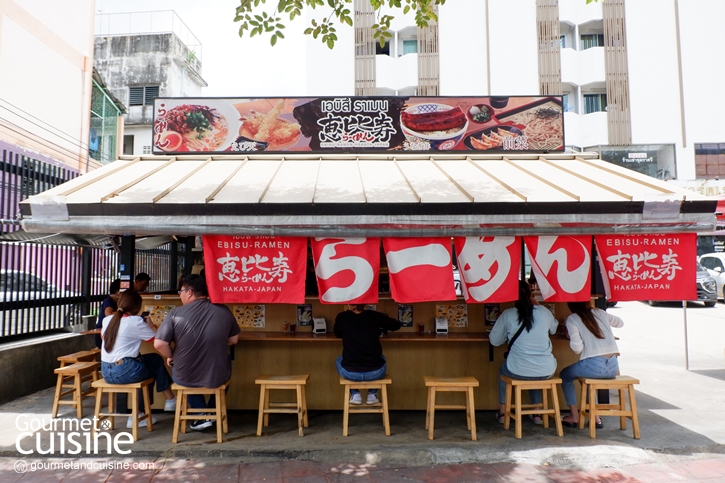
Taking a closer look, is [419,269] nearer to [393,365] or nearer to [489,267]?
[489,267]

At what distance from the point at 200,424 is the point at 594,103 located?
26.2m

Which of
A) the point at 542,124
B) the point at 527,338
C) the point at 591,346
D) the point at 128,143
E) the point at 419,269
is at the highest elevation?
the point at 128,143

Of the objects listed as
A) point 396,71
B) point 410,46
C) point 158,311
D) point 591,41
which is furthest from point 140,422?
point 591,41

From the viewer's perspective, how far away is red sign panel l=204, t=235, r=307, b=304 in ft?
18.2

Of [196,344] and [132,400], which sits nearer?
[196,344]

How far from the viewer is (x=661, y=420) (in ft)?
19.7

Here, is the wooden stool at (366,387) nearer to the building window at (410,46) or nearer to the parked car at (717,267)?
the parked car at (717,267)

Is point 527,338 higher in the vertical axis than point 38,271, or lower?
lower

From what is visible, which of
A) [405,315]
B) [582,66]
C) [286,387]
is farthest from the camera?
[582,66]

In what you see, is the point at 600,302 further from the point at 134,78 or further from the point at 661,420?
the point at 134,78

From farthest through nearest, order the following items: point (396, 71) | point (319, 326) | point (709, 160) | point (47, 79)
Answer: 1. point (396, 71)
2. point (709, 160)
3. point (47, 79)
4. point (319, 326)

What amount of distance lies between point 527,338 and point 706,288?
15997 millimetres

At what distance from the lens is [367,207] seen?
5.21 meters

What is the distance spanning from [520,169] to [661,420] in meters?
3.81
